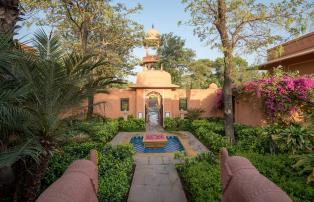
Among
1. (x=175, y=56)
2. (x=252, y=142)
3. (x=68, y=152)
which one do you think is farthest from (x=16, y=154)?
(x=175, y=56)

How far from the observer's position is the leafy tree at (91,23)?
13.9 m

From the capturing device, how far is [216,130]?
13461mm

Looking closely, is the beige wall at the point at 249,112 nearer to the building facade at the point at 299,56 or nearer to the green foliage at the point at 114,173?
the building facade at the point at 299,56

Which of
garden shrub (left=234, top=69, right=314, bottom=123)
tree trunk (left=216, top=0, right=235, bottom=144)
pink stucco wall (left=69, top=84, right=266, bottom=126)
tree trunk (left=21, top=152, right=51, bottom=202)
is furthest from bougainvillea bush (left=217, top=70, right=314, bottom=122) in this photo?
tree trunk (left=21, top=152, right=51, bottom=202)

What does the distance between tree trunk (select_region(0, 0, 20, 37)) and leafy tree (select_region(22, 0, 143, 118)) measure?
247 inches

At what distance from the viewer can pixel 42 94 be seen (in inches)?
190

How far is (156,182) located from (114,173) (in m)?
1.19

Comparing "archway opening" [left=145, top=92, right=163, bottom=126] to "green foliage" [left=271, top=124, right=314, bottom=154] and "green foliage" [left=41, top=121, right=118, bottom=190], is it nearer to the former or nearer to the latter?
"green foliage" [left=41, top=121, right=118, bottom=190]

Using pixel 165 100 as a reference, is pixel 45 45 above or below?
above

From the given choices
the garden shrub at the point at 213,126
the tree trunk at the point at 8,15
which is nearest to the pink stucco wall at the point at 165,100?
the garden shrub at the point at 213,126

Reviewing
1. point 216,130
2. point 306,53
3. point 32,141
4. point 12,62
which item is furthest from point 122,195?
point 306,53

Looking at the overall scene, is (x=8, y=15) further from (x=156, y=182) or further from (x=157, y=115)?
(x=157, y=115)

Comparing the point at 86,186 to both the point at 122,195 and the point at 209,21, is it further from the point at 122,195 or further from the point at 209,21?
the point at 209,21

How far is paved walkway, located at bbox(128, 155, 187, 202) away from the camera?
5930 millimetres
